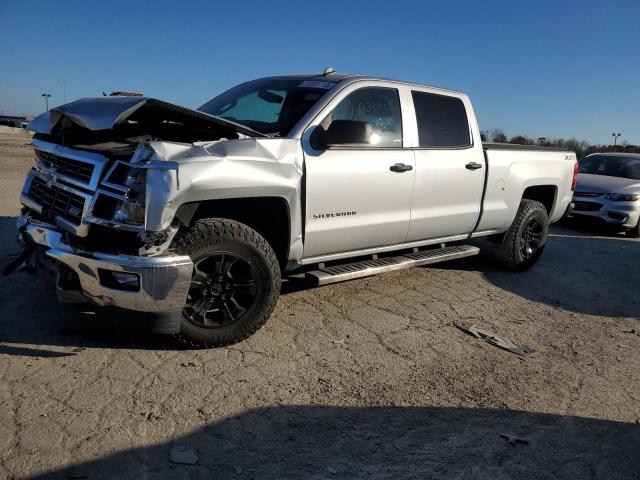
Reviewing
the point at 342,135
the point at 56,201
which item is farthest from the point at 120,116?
the point at 342,135

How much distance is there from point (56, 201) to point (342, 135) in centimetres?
203

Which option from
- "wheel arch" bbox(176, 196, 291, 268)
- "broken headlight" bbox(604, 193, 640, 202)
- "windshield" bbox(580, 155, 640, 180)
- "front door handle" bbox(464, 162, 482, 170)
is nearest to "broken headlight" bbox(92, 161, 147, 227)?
"wheel arch" bbox(176, 196, 291, 268)

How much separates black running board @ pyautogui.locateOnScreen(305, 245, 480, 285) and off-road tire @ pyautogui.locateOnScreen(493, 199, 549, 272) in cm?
79

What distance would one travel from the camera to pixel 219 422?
267 cm

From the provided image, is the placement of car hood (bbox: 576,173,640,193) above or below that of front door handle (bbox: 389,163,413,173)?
below

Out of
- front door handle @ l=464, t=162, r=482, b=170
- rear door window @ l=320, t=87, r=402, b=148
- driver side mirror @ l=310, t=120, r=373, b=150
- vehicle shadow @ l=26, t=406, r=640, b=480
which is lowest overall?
vehicle shadow @ l=26, t=406, r=640, b=480

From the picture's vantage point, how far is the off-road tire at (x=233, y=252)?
3215 mm

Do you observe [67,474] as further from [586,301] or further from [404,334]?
[586,301]

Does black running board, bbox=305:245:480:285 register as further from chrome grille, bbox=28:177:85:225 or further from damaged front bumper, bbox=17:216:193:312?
chrome grille, bbox=28:177:85:225

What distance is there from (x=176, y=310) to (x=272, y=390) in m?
0.76

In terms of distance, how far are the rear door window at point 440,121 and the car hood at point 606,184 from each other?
5850mm

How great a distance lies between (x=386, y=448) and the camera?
8.34ft

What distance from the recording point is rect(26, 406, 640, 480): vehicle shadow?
2320mm

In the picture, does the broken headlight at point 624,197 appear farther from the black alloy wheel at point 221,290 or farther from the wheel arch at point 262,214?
the black alloy wheel at point 221,290
